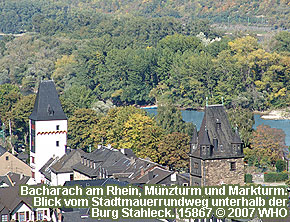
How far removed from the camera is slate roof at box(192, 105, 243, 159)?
233 ft

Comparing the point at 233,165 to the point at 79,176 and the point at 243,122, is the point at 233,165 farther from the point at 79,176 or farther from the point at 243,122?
the point at 243,122

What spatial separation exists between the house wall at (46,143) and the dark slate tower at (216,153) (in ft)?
98.9

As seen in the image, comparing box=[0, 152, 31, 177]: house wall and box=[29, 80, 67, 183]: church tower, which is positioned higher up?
box=[29, 80, 67, 183]: church tower

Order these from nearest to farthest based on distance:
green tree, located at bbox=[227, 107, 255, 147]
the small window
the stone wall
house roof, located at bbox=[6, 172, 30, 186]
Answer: the stone wall
the small window
house roof, located at bbox=[6, 172, 30, 186]
green tree, located at bbox=[227, 107, 255, 147]

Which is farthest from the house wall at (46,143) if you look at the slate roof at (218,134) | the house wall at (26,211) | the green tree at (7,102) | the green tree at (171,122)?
the slate roof at (218,134)

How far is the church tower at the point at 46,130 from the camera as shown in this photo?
327ft

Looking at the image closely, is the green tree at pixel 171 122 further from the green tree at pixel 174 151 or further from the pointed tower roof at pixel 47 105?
the pointed tower roof at pixel 47 105

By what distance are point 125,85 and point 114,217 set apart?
122587 mm

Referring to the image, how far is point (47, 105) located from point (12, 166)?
6941 mm

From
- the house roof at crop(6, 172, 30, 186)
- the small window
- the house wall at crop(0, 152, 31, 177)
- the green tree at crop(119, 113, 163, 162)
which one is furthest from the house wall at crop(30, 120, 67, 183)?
the small window

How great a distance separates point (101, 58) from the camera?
194 m

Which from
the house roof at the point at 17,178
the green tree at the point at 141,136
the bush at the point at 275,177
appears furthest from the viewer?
the green tree at the point at 141,136

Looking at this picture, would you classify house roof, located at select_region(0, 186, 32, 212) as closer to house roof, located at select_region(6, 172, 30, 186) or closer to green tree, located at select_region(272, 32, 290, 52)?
→ house roof, located at select_region(6, 172, 30, 186)

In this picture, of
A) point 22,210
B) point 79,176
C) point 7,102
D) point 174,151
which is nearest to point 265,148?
point 174,151
